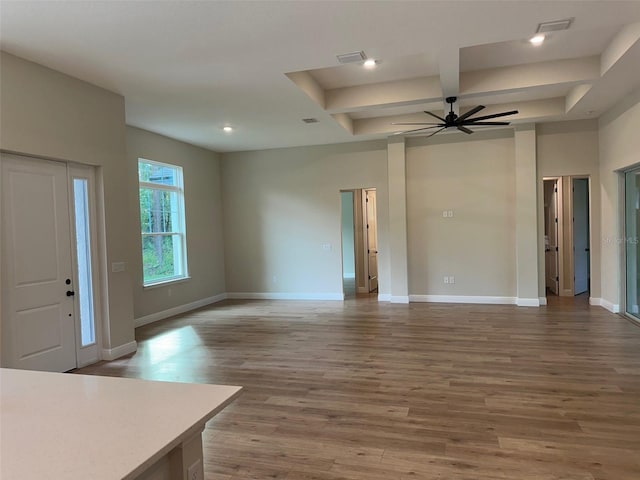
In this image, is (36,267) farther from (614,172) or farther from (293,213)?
(614,172)

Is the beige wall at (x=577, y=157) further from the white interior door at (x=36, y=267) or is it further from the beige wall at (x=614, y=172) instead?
the white interior door at (x=36, y=267)

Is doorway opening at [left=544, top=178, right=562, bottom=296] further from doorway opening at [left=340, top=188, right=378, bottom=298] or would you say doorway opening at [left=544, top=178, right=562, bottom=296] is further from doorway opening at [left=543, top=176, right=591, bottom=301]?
doorway opening at [left=340, top=188, right=378, bottom=298]

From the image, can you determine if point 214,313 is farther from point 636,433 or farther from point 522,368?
point 636,433

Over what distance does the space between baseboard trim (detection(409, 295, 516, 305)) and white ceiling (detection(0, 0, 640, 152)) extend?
3110 mm

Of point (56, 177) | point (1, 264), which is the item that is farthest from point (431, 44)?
point (1, 264)

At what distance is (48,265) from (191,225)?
3.67 m

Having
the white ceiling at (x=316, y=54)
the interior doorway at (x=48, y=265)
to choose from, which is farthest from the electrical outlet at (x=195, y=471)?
the interior doorway at (x=48, y=265)

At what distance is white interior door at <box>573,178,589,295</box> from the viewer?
316 inches

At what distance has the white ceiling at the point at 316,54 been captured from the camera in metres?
3.14

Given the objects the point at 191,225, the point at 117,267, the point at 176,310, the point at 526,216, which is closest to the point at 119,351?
the point at 117,267

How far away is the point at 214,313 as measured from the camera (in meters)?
7.23

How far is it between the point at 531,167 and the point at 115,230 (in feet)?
21.0

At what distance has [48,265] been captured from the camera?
4086mm

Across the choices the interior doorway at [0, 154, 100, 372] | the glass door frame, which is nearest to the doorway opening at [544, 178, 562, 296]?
the glass door frame
